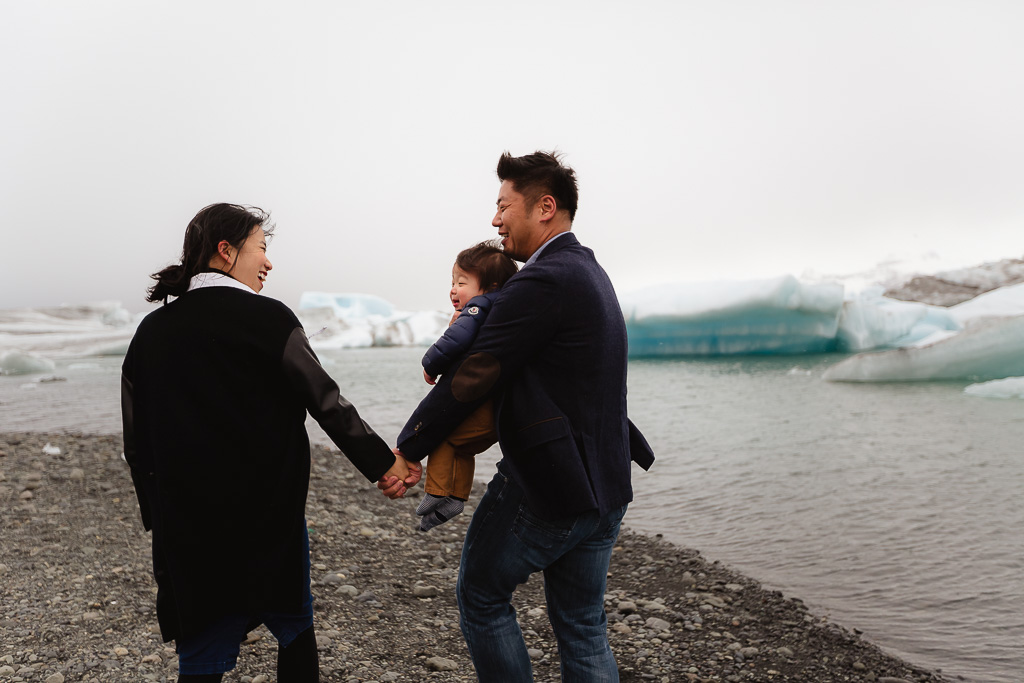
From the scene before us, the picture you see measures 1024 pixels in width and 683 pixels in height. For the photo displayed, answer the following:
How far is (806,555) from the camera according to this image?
20.2ft

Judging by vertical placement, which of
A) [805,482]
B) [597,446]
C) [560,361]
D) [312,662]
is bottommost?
[805,482]

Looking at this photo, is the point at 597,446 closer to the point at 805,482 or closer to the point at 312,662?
the point at 312,662

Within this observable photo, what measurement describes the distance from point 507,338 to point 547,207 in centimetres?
39

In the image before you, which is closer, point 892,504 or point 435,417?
point 435,417

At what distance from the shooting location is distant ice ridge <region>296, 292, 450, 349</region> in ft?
163

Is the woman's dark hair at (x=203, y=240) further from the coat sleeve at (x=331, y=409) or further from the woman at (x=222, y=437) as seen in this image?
the coat sleeve at (x=331, y=409)

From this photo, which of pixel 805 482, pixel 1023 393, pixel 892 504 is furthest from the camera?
pixel 1023 393

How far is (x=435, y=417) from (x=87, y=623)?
2.42 metres

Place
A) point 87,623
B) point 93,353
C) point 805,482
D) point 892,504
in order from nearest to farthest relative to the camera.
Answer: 1. point 87,623
2. point 892,504
3. point 805,482
4. point 93,353

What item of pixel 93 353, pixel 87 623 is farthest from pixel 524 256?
pixel 93 353

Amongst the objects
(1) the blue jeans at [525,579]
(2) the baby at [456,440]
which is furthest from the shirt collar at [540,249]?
(1) the blue jeans at [525,579]

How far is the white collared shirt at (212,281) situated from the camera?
6.15 feet

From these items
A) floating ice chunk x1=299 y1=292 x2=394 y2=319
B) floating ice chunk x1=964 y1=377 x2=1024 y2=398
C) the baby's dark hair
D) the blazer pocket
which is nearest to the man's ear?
the baby's dark hair

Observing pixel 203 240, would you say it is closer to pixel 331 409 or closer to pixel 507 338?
pixel 331 409
